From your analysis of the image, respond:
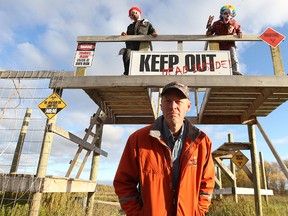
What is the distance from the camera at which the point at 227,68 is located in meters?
5.00

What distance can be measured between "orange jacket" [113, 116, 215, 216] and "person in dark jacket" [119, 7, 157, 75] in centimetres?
355

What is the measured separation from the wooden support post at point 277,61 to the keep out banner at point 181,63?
0.93 m

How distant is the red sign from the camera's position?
504 centimetres

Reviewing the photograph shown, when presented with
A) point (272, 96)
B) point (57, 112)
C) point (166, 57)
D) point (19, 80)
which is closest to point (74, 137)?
point (57, 112)

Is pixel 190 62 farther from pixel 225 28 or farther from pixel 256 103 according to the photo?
pixel 256 103

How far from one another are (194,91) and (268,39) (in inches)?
108

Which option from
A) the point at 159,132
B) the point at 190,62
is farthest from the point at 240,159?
the point at 159,132

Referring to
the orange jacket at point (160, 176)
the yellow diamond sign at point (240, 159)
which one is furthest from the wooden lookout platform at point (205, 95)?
the orange jacket at point (160, 176)

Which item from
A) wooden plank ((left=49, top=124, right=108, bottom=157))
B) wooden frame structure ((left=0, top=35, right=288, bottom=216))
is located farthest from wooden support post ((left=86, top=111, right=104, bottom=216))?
wooden plank ((left=49, top=124, right=108, bottom=157))

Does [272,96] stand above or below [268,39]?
below

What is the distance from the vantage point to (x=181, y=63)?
508cm

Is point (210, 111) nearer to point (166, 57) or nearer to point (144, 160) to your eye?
point (166, 57)

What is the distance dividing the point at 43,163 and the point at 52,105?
1.17 metres

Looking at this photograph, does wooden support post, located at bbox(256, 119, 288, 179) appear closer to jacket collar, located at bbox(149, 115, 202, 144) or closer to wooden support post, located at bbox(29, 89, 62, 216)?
jacket collar, located at bbox(149, 115, 202, 144)
